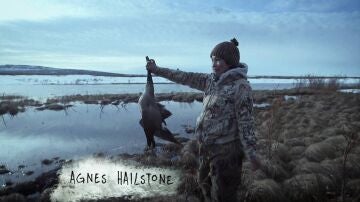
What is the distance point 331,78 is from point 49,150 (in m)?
25.1

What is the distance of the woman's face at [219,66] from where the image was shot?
3520 mm

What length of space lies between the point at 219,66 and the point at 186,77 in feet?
1.93

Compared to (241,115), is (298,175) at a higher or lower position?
lower

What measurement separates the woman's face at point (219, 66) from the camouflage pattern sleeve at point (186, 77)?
0.76ft

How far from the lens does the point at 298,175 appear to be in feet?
22.1

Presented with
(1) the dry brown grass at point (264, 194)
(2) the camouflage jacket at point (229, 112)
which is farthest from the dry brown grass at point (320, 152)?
(2) the camouflage jacket at point (229, 112)

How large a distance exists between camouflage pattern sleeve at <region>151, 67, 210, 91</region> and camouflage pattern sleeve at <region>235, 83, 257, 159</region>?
53 centimetres

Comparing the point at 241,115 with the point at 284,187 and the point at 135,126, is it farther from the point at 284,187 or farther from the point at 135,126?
the point at 135,126

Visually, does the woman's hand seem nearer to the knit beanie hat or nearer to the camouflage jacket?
the camouflage jacket

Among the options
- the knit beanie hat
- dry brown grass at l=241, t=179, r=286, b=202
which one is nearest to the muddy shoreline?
dry brown grass at l=241, t=179, r=286, b=202

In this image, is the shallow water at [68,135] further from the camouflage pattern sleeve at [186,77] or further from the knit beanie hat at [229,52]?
the knit beanie hat at [229,52]

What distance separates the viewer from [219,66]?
3529 mm

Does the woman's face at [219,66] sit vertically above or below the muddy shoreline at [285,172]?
above

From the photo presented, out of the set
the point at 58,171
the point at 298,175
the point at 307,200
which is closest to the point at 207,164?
the point at 307,200
